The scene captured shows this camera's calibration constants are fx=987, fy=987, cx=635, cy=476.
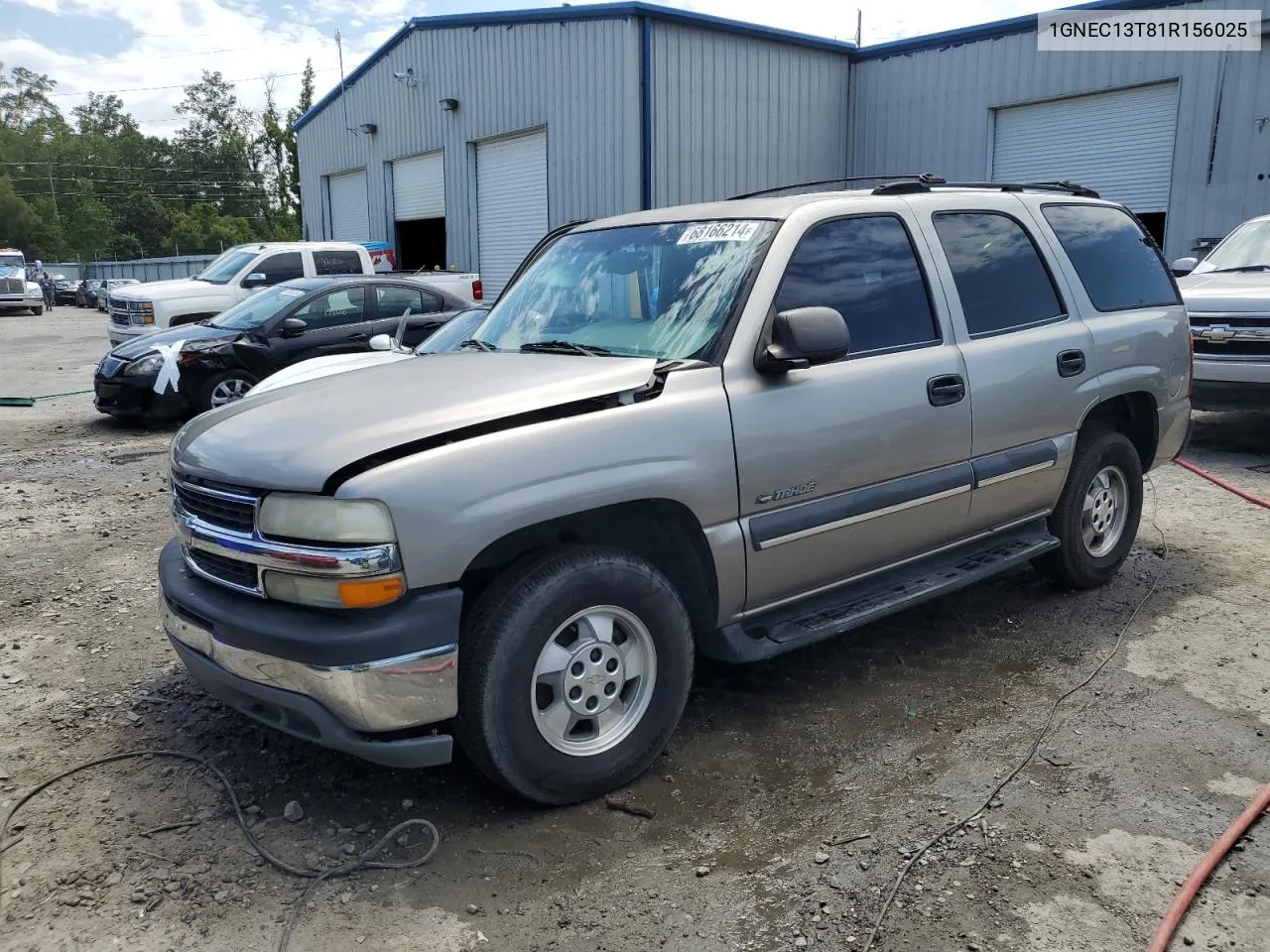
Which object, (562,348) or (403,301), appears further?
(403,301)

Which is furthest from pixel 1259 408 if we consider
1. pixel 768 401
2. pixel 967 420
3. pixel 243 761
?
pixel 243 761

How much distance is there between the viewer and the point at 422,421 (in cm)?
291

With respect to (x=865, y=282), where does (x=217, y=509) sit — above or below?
below

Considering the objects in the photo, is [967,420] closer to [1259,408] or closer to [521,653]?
[521,653]

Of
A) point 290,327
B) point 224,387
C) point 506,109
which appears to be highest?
point 506,109

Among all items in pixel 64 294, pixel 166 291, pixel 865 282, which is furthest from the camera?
pixel 64 294

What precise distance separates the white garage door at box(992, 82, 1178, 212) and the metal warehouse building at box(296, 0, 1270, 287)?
3 centimetres

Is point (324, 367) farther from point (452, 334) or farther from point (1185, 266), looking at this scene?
point (1185, 266)

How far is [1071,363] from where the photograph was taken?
4.47 metres

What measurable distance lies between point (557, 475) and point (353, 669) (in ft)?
2.58

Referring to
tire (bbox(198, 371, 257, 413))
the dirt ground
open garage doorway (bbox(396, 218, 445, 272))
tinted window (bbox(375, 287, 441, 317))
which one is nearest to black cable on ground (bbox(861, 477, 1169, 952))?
the dirt ground

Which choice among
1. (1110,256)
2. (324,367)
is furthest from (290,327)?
(1110,256)

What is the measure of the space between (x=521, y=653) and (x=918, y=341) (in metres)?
2.08

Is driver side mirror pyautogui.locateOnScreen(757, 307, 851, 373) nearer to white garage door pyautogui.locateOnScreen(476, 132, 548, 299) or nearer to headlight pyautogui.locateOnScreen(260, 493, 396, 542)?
headlight pyautogui.locateOnScreen(260, 493, 396, 542)
